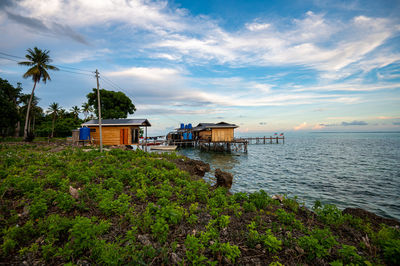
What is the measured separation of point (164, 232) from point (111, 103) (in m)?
49.9

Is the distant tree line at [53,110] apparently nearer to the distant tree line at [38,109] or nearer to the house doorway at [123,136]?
the distant tree line at [38,109]

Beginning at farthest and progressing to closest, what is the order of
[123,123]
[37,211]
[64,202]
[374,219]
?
[123,123], [374,219], [64,202], [37,211]

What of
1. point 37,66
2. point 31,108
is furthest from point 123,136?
point 31,108

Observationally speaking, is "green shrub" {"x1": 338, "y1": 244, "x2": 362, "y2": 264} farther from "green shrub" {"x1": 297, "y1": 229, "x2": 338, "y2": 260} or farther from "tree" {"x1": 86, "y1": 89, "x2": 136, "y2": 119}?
"tree" {"x1": 86, "y1": 89, "x2": 136, "y2": 119}

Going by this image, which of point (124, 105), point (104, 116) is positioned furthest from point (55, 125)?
point (124, 105)

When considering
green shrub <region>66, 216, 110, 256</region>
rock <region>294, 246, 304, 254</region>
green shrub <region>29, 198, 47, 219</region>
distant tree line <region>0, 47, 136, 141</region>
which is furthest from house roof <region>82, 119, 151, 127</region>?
rock <region>294, 246, 304, 254</region>

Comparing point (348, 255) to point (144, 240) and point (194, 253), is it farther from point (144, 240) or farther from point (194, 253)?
point (144, 240)

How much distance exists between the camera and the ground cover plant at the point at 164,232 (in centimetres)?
401

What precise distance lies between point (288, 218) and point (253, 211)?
1.30 meters

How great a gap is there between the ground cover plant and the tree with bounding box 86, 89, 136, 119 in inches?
1588

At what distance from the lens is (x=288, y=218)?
19.6ft

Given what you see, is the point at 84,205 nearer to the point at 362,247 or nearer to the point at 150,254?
the point at 150,254

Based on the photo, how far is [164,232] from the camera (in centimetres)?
464

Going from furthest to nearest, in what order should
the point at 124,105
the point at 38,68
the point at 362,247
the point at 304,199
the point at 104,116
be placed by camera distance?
1. the point at 124,105
2. the point at 104,116
3. the point at 38,68
4. the point at 304,199
5. the point at 362,247
